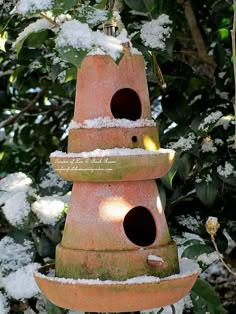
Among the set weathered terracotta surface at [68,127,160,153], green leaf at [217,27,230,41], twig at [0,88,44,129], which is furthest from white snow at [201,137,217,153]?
twig at [0,88,44,129]

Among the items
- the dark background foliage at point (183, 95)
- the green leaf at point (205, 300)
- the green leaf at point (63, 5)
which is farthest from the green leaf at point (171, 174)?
the green leaf at point (63, 5)

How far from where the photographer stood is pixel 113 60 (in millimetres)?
1248

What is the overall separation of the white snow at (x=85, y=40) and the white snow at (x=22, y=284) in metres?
0.59

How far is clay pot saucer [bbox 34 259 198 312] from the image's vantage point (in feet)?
3.80

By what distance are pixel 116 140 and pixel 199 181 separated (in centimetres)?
53

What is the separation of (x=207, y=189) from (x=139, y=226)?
14.2 inches

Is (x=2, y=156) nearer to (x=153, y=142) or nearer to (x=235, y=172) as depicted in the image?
(x=235, y=172)

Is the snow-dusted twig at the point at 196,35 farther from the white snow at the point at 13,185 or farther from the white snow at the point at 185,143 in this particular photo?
the white snow at the point at 13,185

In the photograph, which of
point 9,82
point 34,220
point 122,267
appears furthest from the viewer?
point 9,82

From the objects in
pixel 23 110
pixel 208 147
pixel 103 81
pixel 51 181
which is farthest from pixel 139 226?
pixel 23 110

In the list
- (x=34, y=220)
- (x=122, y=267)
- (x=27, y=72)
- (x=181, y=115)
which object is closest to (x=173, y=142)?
(x=181, y=115)

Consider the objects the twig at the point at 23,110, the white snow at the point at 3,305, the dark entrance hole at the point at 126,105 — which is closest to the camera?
the dark entrance hole at the point at 126,105

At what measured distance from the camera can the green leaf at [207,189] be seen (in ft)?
5.59

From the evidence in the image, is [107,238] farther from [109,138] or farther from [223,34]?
[223,34]
